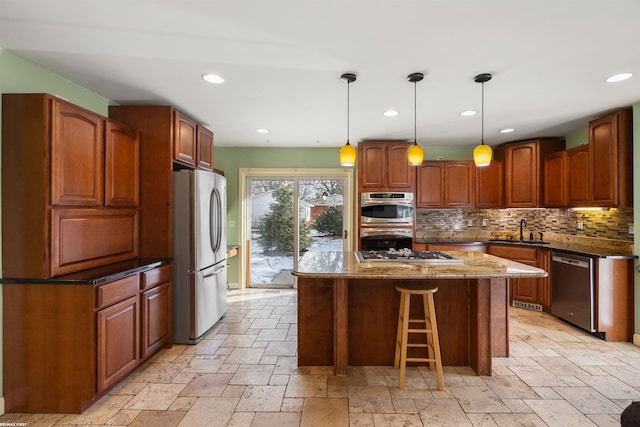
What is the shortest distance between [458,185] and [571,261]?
1803mm

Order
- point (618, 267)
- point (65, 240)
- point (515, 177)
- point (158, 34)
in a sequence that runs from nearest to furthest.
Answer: point (158, 34) → point (65, 240) → point (618, 267) → point (515, 177)

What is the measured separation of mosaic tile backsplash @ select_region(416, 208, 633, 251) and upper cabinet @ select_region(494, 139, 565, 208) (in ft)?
1.44

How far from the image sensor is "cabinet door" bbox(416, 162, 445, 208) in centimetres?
497

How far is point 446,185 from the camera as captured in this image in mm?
4973

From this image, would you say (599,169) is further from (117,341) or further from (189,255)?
(117,341)

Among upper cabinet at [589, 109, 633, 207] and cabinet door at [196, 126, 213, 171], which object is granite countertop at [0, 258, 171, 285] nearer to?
cabinet door at [196, 126, 213, 171]

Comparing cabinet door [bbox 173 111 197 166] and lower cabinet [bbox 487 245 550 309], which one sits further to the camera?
lower cabinet [bbox 487 245 550 309]

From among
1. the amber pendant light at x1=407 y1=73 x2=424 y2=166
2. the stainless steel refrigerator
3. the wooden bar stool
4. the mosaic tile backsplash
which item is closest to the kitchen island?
the wooden bar stool

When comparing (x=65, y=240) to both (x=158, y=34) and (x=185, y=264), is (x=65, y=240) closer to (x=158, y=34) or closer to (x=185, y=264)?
(x=185, y=264)

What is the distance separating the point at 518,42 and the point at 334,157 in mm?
3458

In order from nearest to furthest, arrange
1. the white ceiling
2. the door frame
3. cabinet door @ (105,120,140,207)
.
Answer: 1. the white ceiling
2. cabinet door @ (105,120,140,207)
3. the door frame

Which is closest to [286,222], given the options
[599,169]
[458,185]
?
[458,185]

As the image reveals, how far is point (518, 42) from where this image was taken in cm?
203

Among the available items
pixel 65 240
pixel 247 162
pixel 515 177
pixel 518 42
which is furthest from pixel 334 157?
pixel 65 240
